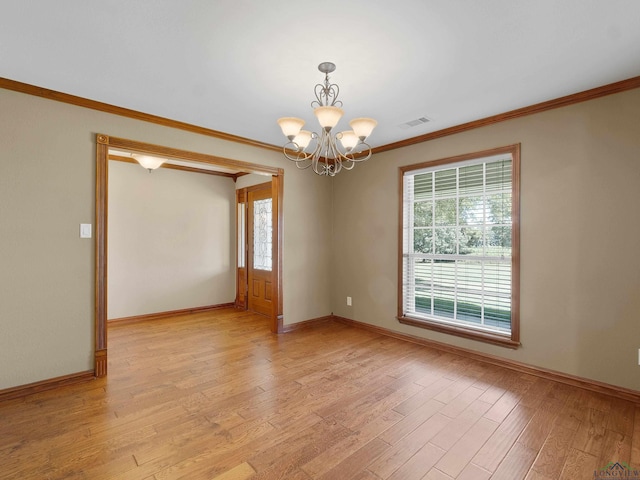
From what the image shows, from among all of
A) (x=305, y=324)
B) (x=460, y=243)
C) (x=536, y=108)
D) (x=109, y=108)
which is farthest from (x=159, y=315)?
(x=536, y=108)

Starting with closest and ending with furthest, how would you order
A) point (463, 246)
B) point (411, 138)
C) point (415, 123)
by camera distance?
point (415, 123), point (463, 246), point (411, 138)

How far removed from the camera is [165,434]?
219 centimetres

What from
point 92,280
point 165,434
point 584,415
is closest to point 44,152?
point 92,280

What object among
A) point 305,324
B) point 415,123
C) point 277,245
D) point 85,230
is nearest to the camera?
point 85,230

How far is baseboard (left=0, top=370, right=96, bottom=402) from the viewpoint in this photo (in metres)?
2.67

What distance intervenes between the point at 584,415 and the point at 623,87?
2676mm

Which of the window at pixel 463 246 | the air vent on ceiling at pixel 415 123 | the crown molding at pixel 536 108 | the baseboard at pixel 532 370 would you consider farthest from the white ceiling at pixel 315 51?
the baseboard at pixel 532 370

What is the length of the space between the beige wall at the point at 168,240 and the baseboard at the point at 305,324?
206 centimetres

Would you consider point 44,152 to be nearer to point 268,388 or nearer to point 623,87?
point 268,388

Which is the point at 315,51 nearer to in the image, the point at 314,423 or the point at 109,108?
the point at 109,108

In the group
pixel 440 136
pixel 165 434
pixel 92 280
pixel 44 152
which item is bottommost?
pixel 165 434

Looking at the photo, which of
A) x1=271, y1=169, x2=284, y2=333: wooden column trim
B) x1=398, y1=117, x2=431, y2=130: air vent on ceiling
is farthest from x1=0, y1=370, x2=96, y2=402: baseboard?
x1=398, y1=117, x2=431, y2=130: air vent on ceiling

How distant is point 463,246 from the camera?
3797 mm

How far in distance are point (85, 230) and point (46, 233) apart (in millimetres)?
287
